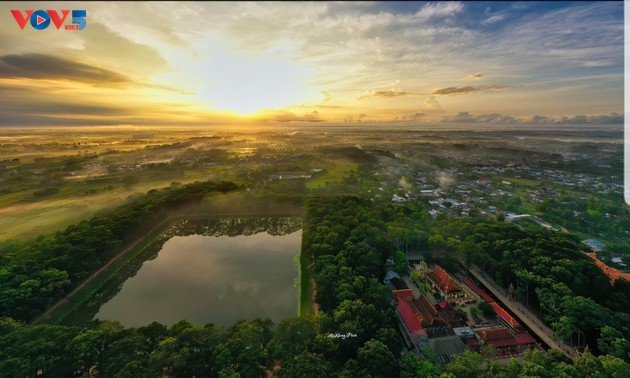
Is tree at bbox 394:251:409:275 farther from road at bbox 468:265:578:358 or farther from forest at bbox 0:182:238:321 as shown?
forest at bbox 0:182:238:321

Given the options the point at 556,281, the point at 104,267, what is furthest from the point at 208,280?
the point at 556,281

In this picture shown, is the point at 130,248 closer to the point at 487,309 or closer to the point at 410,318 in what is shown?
the point at 410,318

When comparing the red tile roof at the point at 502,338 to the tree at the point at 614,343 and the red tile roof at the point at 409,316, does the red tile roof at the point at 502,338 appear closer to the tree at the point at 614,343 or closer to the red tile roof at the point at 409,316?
the tree at the point at 614,343

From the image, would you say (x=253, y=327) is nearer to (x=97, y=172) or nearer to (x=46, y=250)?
(x=46, y=250)

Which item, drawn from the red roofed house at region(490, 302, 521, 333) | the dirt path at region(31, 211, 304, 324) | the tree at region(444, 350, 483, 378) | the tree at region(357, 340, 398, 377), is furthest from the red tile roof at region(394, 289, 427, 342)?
the dirt path at region(31, 211, 304, 324)

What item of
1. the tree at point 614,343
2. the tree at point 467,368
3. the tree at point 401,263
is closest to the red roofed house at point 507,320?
the tree at point 614,343

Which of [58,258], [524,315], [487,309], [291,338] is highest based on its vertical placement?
[58,258]

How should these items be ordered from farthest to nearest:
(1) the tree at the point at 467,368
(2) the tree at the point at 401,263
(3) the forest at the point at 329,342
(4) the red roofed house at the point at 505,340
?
(2) the tree at the point at 401,263 < (4) the red roofed house at the point at 505,340 < (3) the forest at the point at 329,342 < (1) the tree at the point at 467,368
